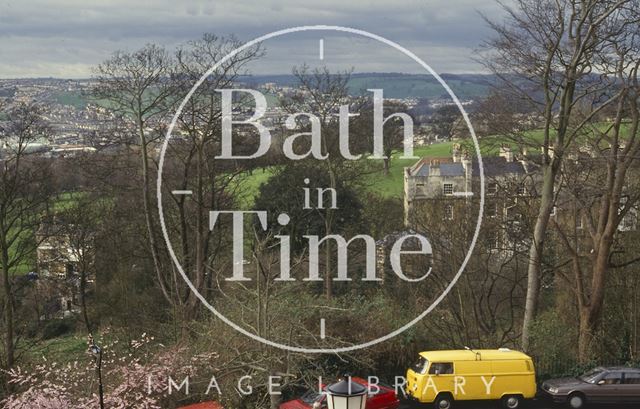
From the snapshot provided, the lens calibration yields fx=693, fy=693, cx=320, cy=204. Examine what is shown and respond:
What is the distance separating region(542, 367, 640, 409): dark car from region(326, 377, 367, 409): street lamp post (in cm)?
748

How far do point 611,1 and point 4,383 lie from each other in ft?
47.0

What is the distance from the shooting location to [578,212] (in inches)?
657

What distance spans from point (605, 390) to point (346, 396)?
8.02 m

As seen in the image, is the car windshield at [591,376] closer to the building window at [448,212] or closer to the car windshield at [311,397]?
the car windshield at [311,397]

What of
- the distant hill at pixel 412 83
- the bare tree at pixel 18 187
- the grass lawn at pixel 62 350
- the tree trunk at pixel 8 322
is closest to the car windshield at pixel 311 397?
the distant hill at pixel 412 83

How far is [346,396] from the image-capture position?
564 cm

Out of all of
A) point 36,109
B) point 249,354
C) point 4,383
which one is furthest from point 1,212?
point 249,354

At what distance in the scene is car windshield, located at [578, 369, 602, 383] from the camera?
39.6 feet

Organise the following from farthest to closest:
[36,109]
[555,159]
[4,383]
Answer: [36,109], [4,383], [555,159]

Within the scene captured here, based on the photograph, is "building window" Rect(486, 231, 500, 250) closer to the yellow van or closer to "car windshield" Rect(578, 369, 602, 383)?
"car windshield" Rect(578, 369, 602, 383)

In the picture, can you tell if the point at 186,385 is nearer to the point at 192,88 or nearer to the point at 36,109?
the point at 192,88

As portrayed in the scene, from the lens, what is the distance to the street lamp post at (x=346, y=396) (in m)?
5.66

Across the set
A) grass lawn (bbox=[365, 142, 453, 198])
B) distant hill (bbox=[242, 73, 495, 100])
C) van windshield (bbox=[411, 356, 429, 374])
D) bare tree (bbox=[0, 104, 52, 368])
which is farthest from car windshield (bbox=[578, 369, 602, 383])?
bare tree (bbox=[0, 104, 52, 368])

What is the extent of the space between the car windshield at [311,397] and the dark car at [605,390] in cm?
416
